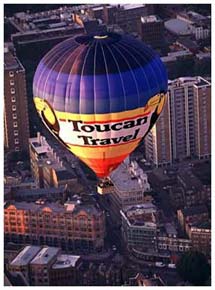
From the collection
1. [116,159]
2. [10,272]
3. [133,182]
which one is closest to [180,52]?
[133,182]

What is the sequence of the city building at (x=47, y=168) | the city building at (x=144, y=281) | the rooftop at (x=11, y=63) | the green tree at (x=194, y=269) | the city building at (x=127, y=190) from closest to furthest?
the city building at (x=144, y=281), the green tree at (x=194, y=269), the city building at (x=127, y=190), the city building at (x=47, y=168), the rooftop at (x=11, y=63)

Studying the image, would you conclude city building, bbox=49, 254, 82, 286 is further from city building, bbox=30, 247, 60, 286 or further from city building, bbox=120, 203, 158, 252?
city building, bbox=120, 203, 158, 252

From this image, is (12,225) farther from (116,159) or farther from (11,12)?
(11,12)

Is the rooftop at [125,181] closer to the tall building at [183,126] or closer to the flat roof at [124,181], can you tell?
the flat roof at [124,181]

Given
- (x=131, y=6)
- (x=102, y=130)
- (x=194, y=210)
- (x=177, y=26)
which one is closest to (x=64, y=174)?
(x=194, y=210)

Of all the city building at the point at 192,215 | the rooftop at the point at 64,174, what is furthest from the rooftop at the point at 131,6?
the city building at the point at 192,215

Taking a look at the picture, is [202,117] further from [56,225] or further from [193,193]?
[56,225]

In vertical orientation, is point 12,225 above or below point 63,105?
below
